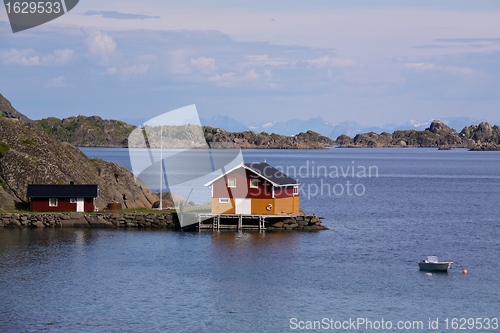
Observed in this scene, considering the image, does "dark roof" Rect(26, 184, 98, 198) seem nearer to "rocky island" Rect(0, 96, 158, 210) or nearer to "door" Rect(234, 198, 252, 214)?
"rocky island" Rect(0, 96, 158, 210)

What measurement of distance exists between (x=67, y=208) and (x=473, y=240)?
3651cm

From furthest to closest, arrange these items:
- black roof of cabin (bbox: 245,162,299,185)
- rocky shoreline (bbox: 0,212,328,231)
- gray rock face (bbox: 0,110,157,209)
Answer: gray rock face (bbox: 0,110,157,209) → rocky shoreline (bbox: 0,212,328,231) → black roof of cabin (bbox: 245,162,299,185)

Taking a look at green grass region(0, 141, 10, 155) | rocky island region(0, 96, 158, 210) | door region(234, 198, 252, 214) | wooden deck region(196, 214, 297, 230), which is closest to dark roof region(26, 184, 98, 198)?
rocky island region(0, 96, 158, 210)

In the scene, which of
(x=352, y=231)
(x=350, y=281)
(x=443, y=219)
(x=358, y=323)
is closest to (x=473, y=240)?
(x=352, y=231)

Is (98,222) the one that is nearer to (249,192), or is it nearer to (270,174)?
(249,192)

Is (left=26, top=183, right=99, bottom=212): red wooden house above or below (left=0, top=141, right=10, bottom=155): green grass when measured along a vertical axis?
below

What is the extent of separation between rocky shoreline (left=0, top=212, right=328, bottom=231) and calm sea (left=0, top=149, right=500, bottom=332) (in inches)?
60.4

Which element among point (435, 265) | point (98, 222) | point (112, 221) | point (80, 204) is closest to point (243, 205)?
point (112, 221)

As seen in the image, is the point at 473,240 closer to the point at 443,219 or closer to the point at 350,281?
the point at 443,219

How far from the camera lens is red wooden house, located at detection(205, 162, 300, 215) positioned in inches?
2645

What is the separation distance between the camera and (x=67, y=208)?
71.2 metres

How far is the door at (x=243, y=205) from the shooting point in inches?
2677

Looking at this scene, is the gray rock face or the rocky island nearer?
the rocky island

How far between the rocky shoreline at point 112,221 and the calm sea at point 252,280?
1535 millimetres
